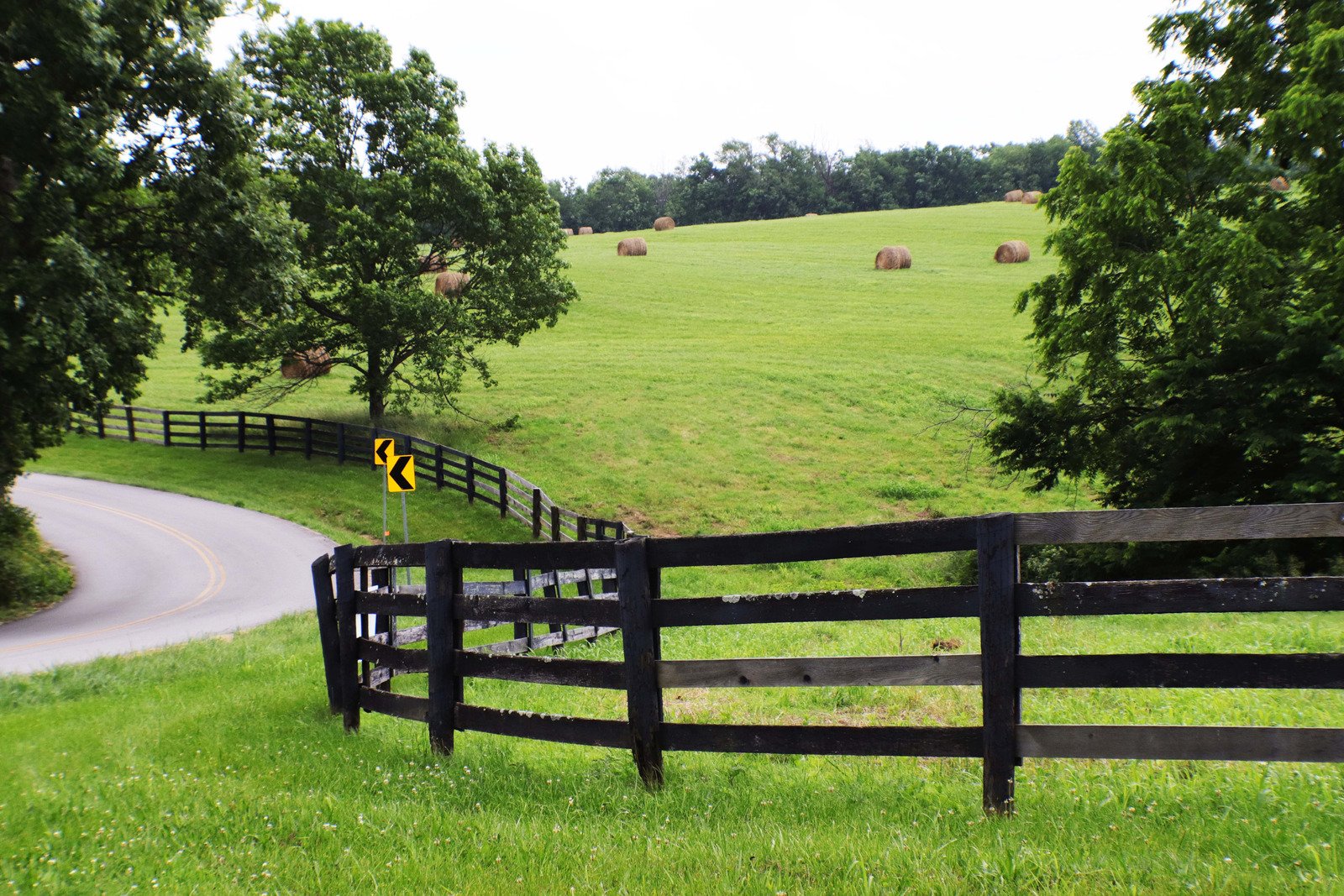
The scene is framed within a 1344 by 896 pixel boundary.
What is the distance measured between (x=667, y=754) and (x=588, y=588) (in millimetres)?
5930

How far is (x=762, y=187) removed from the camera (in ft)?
459

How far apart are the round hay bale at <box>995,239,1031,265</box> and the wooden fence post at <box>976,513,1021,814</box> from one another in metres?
65.3

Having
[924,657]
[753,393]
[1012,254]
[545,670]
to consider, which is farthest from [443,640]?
[1012,254]

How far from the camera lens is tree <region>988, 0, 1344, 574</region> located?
15188 millimetres

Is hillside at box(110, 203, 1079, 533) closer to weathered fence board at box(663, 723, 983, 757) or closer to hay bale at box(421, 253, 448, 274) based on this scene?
hay bale at box(421, 253, 448, 274)

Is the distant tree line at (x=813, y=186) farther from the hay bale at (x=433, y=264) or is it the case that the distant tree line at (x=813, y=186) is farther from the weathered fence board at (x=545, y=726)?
the weathered fence board at (x=545, y=726)

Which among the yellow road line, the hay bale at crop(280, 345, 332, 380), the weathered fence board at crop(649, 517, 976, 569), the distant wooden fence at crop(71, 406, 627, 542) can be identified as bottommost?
the yellow road line

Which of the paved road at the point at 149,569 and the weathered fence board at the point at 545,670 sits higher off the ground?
the weathered fence board at the point at 545,670

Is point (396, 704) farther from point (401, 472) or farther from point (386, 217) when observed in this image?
point (386, 217)

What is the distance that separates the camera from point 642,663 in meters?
5.34

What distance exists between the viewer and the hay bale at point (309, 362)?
3338 centimetres

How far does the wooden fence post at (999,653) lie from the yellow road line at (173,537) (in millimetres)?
16407

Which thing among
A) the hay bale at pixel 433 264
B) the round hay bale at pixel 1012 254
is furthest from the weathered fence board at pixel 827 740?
the round hay bale at pixel 1012 254

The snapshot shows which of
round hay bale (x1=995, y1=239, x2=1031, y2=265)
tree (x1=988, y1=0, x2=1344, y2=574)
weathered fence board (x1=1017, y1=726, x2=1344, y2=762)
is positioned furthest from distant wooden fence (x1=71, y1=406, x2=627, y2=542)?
round hay bale (x1=995, y1=239, x2=1031, y2=265)
